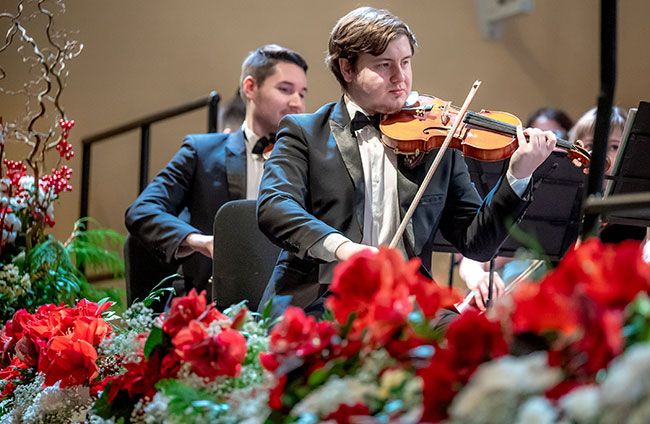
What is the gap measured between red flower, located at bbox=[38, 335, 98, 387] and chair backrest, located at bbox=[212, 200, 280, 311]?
2.71ft

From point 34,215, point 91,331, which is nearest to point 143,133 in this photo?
point 34,215

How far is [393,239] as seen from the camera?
2.15 metres

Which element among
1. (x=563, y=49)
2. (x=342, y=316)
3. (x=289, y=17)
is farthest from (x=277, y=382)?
(x=563, y=49)

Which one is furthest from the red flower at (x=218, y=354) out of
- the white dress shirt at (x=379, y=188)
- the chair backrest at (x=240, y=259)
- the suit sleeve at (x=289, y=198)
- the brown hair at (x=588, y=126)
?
the brown hair at (x=588, y=126)

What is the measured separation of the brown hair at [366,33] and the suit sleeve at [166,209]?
0.91 metres

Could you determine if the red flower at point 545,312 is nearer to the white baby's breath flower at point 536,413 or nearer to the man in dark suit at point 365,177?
the white baby's breath flower at point 536,413

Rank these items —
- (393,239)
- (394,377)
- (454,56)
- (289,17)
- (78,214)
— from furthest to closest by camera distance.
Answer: (454,56), (289,17), (78,214), (393,239), (394,377)

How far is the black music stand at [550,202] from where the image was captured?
2.69 metres

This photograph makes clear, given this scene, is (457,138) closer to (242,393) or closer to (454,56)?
(242,393)

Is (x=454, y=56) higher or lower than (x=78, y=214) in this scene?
higher

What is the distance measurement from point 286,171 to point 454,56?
3.20 m

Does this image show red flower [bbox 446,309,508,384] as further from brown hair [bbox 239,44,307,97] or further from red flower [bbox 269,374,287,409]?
brown hair [bbox 239,44,307,97]

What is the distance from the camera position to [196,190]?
336cm

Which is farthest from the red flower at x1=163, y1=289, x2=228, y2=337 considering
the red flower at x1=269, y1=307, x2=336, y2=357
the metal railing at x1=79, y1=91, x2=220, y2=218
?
the metal railing at x1=79, y1=91, x2=220, y2=218
